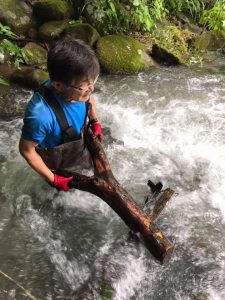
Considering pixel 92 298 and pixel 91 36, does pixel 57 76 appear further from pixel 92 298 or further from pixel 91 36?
pixel 91 36

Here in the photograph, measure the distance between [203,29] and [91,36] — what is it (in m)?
3.84

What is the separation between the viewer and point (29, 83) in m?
5.68

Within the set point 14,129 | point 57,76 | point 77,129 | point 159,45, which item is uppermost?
point 57,76

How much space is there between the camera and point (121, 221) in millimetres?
3516

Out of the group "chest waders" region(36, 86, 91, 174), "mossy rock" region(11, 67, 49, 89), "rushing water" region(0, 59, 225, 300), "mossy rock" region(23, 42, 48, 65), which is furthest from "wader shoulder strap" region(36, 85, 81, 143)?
"mossy rock" region(23, 42, 48, 65)

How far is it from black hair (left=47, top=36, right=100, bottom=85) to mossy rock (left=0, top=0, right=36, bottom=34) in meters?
4.55

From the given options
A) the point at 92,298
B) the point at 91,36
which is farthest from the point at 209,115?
the point at 92,298

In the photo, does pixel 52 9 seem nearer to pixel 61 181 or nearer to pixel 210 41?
pixel 210 41

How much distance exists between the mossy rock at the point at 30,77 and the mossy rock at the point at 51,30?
1.15 meters

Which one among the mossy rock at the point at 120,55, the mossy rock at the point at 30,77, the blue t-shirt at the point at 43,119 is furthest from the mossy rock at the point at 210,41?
the blue t-shirt at the point at 43,119

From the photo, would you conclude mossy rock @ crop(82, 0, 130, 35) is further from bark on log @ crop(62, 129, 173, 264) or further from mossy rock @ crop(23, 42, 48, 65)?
bark on log @ crop(62, 129, 173, 264)

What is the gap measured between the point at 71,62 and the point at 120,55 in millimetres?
4316

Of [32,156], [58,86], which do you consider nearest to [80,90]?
[58,86]

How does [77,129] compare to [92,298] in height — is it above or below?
above
